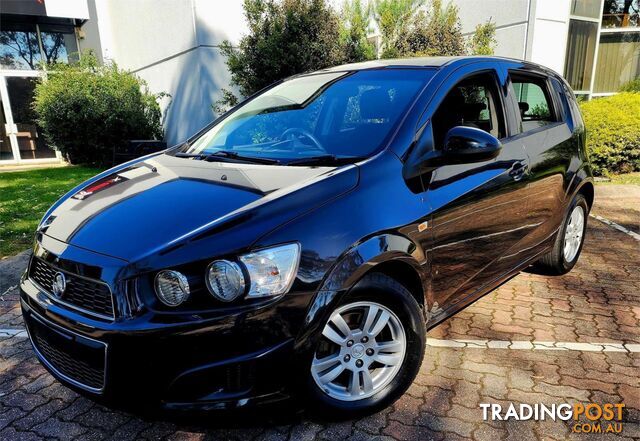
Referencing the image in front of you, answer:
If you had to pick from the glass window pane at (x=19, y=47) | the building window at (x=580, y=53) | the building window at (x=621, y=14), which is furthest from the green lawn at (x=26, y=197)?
the building window at (x=621, y=14)

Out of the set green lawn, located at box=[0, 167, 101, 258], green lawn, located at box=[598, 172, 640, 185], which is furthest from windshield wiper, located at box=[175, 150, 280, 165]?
green lawn, located at box=[598, 172, 640, 185]

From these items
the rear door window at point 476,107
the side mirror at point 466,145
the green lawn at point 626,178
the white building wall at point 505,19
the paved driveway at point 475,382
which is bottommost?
the paved driveway at point 475,382

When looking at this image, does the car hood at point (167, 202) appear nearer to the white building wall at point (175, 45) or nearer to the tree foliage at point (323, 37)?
the tree foliage at point (323, 37)

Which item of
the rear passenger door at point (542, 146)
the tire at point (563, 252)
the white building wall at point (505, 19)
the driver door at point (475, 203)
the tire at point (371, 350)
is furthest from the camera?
the white building wall at point (505, 19)

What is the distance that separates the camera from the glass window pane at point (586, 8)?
397 inches

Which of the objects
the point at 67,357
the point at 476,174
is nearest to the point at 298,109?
Answer: the point at 476,174

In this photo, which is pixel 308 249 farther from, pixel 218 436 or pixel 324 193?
pixel 218 436

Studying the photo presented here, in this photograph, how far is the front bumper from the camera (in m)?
1.87

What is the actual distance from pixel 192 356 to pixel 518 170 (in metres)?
2.39

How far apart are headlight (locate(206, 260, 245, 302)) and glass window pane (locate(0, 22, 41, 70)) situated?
14.5 meters

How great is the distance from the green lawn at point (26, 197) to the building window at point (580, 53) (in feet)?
34.9

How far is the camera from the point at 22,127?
1396cm

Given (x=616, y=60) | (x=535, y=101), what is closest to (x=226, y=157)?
(x=535, y=101)

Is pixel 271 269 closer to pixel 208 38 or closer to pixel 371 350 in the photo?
pixel 371 350
